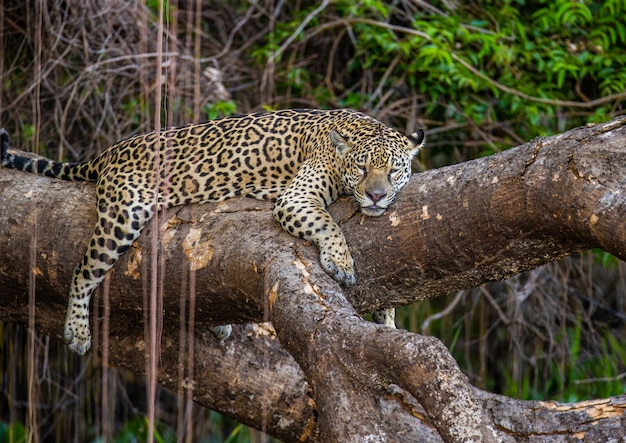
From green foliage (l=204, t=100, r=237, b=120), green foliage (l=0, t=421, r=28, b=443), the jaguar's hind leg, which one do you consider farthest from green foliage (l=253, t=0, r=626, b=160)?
green foliage (l=0, t=421, r=28, b=443)

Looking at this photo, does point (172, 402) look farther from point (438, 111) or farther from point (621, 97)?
point (621, 97)

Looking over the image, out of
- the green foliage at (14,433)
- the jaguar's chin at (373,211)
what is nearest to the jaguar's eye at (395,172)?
the jaguar's chin at (373,211)

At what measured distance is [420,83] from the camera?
824cm

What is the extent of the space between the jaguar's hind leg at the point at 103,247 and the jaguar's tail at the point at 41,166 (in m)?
0.64

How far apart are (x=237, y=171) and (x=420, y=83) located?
317 cm

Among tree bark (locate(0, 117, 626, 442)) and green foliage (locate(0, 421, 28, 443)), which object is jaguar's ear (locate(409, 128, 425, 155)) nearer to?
tree bark (locate(0, 117, 626, 442))

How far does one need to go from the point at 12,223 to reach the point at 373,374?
3.03 meters

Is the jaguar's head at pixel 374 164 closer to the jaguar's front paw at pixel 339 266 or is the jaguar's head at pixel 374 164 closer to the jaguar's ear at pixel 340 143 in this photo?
the jaguar's ear at pixel 340 143

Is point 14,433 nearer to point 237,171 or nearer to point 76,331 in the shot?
point 76,331

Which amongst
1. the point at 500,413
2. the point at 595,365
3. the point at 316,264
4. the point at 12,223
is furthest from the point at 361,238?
the point at 595,365

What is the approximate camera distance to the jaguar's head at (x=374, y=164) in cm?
476

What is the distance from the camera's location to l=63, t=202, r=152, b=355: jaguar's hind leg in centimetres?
515

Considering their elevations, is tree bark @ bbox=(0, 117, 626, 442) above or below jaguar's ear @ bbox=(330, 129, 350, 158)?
below

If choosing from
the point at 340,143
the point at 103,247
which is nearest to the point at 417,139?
the point at 340,143
